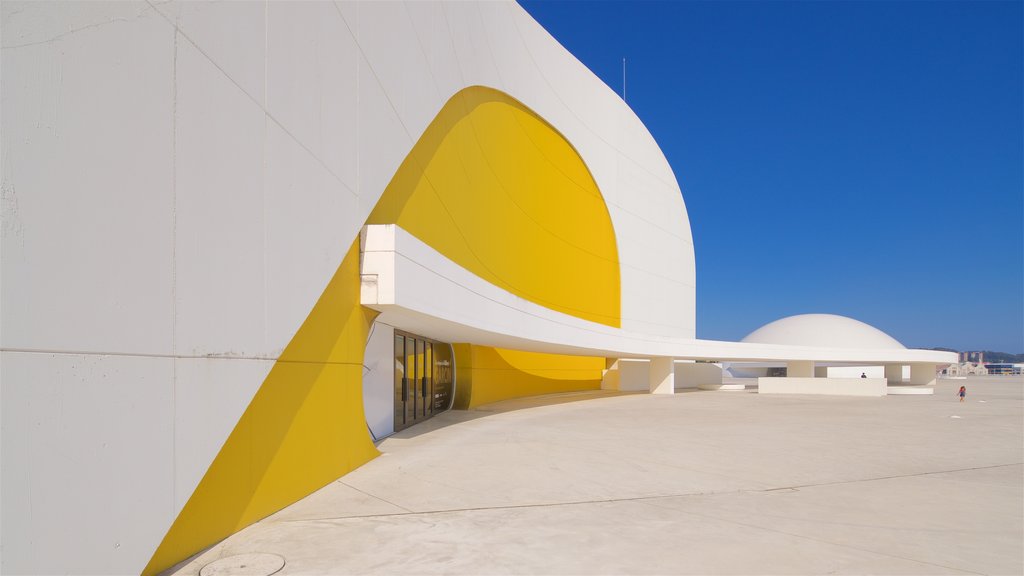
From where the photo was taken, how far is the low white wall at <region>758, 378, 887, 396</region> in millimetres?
31297

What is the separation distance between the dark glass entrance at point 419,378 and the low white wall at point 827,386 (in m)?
20.7

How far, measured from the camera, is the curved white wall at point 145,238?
3.69 m

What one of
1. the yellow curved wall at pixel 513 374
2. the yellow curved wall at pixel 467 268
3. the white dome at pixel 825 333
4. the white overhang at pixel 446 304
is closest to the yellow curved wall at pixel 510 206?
the yellow curved wall at pixel 467 268

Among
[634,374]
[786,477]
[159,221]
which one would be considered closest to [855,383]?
[634,374]

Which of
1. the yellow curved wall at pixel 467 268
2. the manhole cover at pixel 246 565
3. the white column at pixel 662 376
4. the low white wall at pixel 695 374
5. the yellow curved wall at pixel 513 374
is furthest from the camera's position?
the low white wall at pixel 695 374

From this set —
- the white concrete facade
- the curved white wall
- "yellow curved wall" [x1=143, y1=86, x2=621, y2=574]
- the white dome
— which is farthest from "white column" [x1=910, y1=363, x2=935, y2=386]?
the curved white wall

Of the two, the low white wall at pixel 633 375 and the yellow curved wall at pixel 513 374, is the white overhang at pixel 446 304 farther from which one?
the low white wall at pixel 633 375

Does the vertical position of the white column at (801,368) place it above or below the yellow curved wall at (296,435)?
below

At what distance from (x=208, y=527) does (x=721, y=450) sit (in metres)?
8.79

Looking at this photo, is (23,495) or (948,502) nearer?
(23,495)

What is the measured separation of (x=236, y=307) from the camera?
591cm

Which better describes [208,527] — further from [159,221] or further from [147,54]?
[147,54]

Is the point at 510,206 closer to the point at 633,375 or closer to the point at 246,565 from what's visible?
the point at 633,375

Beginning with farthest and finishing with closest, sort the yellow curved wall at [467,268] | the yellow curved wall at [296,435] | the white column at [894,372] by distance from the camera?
the white column at [894,372] → the yellow curved wall at [467,268] → the yellow curved wall at [296,435]
